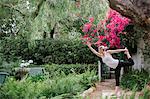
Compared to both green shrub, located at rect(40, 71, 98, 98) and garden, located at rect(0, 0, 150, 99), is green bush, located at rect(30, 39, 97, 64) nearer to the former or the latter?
garden, located at rect(0, 0, 150, 99)

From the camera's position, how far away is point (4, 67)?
13141 millimetres

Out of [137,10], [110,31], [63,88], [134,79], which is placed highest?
[110,31]

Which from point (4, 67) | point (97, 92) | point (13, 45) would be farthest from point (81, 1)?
point (13, 45)

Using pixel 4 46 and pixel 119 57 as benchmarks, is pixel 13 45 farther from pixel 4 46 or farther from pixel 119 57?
pixel 119 57

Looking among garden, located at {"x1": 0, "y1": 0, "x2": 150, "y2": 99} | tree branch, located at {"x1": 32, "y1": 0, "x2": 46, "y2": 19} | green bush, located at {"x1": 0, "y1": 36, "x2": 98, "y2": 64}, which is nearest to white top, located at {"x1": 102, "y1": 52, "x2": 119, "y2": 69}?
garden, located at {"x1": 0, "y1": 0, "x2": 150, "y2": 99}

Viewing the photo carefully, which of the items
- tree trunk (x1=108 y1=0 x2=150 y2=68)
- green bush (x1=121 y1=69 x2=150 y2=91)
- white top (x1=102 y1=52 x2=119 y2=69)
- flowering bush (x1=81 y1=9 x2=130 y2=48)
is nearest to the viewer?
tree trunk (x1=108 y1=0 x2=150 y2=68)

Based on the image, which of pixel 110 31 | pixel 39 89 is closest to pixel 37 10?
pixel 39 89

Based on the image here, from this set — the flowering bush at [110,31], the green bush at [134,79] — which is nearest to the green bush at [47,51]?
the flowering bush at [110,31]

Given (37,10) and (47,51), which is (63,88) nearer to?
(37,10)

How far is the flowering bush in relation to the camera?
39.9ft

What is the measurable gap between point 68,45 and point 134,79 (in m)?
5.41

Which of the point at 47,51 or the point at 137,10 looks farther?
the point at 47,51

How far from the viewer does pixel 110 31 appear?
1249cm

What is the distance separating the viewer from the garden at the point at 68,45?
772 cm
